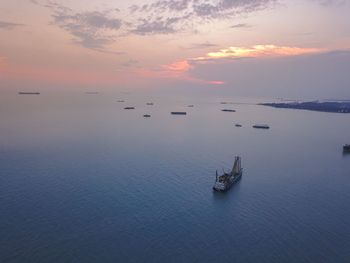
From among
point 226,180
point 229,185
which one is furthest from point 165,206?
point 229,185

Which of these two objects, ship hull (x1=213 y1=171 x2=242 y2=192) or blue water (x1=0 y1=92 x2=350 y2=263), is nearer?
blue water (x1=0 y1=92 x2=350 y2=263)

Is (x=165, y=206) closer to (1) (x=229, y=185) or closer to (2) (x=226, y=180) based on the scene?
(2) (x=226, y=180)

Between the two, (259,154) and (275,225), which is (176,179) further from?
(259,154)

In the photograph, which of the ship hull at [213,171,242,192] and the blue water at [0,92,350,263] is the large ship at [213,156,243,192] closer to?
the ship hull at [213,171,242,192]

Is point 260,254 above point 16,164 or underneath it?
above

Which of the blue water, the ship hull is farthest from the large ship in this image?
the blue water


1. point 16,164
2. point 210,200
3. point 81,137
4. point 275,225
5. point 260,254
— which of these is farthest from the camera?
point 81,137

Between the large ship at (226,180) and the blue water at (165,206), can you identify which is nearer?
the blue water at (165,206)

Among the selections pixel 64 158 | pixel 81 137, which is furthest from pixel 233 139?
pixel 64 158

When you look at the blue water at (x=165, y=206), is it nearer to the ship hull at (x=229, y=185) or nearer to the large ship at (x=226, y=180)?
the ship hull at (x=229, y=185)

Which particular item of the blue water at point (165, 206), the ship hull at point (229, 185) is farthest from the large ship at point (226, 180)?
the blue water at point (165, 206)

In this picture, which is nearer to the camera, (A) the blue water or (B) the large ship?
(A) the blue water
